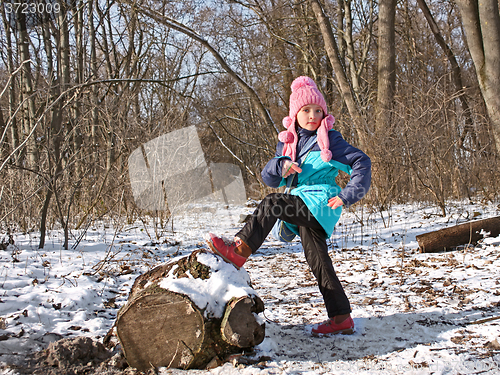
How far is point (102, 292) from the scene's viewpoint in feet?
10.8

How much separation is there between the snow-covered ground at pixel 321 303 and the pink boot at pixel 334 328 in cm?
4

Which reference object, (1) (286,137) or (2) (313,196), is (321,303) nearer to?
(2) (313,196)

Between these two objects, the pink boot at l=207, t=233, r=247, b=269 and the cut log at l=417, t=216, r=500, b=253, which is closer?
the pink boot at l=207, t=233, r=247, b=269

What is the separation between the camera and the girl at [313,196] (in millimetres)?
2301

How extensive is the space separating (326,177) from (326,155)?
0.19 m

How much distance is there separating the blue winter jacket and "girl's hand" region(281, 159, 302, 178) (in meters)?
0.04

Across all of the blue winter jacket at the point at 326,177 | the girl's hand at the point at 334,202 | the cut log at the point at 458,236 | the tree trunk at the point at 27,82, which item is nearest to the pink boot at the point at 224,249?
the blue winter jacket at the point at 326,177

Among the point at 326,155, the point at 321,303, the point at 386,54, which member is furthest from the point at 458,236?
the point at 386,54

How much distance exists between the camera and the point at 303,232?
251 cm

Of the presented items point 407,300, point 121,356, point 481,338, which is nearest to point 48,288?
point 121,356

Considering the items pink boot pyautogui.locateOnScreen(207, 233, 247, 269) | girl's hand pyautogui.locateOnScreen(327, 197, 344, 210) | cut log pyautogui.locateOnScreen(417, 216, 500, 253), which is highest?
girl's hand pyautogui.locateOnScreen(327, 197, 344, 210)

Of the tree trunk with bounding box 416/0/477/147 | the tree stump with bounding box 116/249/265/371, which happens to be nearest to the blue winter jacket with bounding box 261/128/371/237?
the tree stump with bounding box 116/249/265/371

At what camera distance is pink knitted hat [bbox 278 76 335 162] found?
8.15 ft

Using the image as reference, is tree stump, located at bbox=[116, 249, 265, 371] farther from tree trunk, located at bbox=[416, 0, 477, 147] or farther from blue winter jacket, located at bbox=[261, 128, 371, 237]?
tree trunk, located at bbox=[416, 0, 477, 147]
